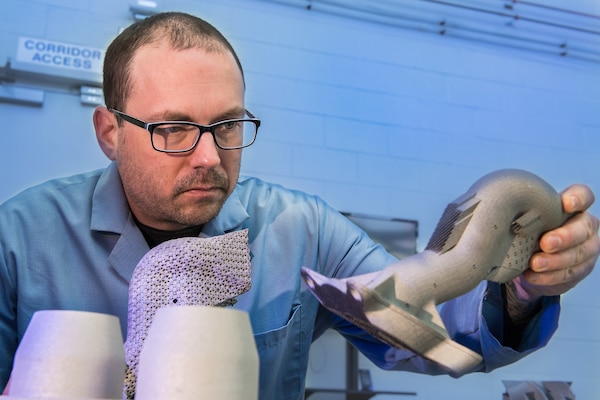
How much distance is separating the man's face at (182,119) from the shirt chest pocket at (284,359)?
0.25m

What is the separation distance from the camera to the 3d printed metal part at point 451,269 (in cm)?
55

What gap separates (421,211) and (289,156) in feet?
2.32

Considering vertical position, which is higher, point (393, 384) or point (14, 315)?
point (14, 315)

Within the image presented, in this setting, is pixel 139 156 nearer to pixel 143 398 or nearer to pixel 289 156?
pixel 143 398

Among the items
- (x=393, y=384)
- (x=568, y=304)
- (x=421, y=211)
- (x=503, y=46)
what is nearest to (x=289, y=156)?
(x=421, y=211)

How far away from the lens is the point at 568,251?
72 cm

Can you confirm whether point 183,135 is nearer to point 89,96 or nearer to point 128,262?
point 128,262

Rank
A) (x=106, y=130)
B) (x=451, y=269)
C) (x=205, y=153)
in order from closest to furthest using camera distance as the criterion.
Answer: (x=451, y=269)
(x=205, y=153)
(x=106, y=130)

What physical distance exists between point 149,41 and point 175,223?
32cm

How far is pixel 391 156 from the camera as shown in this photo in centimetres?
313

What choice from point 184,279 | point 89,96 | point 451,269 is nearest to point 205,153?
point 184,279

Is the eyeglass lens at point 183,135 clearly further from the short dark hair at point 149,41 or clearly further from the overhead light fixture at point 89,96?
the overhead light fixture at point 89,96

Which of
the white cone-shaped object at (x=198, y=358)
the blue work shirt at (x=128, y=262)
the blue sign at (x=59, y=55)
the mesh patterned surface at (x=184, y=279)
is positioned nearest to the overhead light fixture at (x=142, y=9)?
the blue sign at (x=59, y=55)

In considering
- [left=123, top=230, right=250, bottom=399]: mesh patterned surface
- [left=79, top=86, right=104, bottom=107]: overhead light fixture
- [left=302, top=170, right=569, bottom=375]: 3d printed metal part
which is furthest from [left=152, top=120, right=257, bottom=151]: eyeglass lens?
[left=79, top=86, right=104, bottom=107]: overhead light fixture
